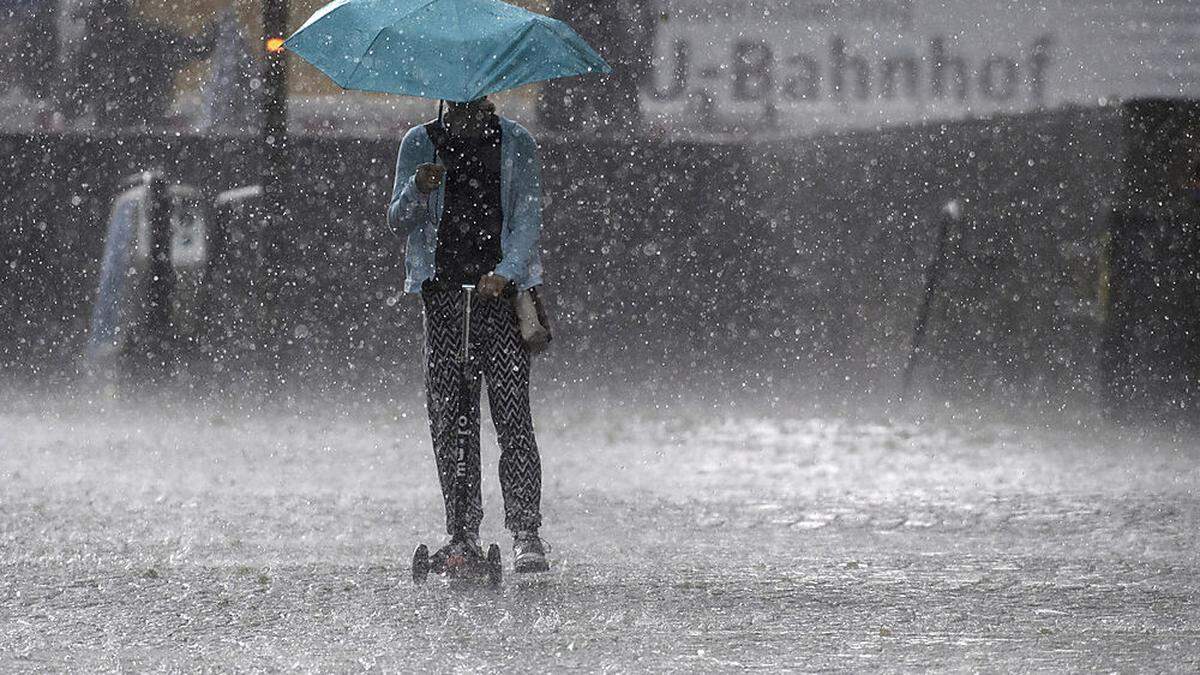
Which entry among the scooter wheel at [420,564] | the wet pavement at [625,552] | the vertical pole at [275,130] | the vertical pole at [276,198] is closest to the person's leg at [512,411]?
the wet pavement at [625,552]

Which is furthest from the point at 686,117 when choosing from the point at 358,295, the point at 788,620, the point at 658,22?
the point at 788,620

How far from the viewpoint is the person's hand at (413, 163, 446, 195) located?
5770 millimetres

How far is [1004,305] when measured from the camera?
14.2 m

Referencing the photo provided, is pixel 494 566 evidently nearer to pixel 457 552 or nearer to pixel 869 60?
pixel 457 552

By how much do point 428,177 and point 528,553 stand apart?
3.74ft

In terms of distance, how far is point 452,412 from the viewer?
6152 mm

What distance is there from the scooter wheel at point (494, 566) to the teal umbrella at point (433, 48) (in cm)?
132

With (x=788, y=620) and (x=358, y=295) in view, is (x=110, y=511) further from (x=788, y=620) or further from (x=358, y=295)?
(x=358, y=295)

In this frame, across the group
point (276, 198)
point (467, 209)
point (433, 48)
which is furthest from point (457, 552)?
point (276, 198)

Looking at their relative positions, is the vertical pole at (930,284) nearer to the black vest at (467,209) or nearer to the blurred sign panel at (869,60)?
the blurred sign panel at (869,60)

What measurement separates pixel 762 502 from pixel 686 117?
851 centimetres

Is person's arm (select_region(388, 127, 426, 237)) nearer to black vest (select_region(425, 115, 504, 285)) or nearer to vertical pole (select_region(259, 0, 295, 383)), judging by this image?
black vest (select_region(425, 115, 504, 285))

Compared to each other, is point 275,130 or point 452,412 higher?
point 275,130

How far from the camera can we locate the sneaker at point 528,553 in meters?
5.98
